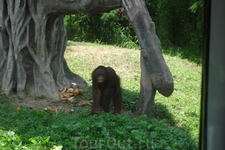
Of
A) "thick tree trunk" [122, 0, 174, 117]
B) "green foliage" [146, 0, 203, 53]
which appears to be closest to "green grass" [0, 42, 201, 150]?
"thick tree trunk" [122, 0, 174, 117]

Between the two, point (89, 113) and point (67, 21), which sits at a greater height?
point (67, 21)

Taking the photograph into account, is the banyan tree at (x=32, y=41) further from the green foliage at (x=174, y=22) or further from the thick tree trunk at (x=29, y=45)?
the green foliage at (x=174, y=22)

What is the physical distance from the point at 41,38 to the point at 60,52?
0.77 m

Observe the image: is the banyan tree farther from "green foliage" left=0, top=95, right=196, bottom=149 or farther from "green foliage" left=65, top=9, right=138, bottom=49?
"green foliage" left=65, top=9, right=138, bottom=49

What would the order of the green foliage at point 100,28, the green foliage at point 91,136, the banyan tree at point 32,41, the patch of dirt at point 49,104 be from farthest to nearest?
Result: 1. the green foliage at point 100,28
2. the banyan tree at point 32,41
3. the patch of dirt at point 49,104
4. the green foliage at point 91,136

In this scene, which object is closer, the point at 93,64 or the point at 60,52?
the point at 60,52

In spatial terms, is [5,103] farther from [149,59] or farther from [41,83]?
[149,59]

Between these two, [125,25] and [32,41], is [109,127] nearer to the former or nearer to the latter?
[32,41]

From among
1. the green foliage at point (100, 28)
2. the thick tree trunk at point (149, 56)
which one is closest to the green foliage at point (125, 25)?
the green foliage at point (100, 28)

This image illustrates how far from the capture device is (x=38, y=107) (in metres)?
5.23

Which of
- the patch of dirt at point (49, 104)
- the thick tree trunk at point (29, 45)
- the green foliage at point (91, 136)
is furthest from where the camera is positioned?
the thick tree trunk at point (29, 45)

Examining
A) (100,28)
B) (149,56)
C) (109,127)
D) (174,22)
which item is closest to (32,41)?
(149,56)

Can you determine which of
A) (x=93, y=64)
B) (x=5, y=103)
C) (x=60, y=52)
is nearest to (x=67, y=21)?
(x=93, y=64)

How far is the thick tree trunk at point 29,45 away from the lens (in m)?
5.52
